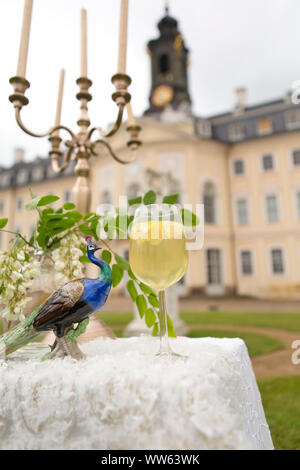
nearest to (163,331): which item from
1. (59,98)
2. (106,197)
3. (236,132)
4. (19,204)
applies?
(59,98)

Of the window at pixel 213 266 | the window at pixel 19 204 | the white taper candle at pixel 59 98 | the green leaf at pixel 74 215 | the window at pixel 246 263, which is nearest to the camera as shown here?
the green leaf at pixel 74 215

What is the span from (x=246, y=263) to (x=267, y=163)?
22.6ft

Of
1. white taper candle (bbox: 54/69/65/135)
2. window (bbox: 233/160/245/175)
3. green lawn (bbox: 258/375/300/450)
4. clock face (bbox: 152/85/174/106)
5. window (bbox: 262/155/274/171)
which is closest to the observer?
white taper candle (bbox: 54/69/65/135)

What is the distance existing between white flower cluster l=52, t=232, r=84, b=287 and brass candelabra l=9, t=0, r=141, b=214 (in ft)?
1.73

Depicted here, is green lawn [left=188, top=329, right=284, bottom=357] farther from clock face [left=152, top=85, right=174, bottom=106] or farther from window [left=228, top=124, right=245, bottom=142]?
clock face [left=152, top=85, right=174, bottom=106]

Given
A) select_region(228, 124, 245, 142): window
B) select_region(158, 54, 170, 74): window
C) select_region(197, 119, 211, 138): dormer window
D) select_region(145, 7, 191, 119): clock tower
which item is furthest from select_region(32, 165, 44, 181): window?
select_region(228, 124, 245, 142): window

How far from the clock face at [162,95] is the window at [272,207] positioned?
9.91 metres

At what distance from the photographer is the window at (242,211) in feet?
64.3

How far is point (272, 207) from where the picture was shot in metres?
19.5

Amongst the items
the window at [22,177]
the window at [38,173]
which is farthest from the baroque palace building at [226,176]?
the window at [22,177]

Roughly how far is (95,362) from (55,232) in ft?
1.52

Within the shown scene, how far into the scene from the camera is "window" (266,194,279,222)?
1934 cm

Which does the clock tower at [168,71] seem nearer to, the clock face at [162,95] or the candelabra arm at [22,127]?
the clock face at [162,95]

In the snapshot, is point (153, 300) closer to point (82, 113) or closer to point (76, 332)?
point (76, 332)
